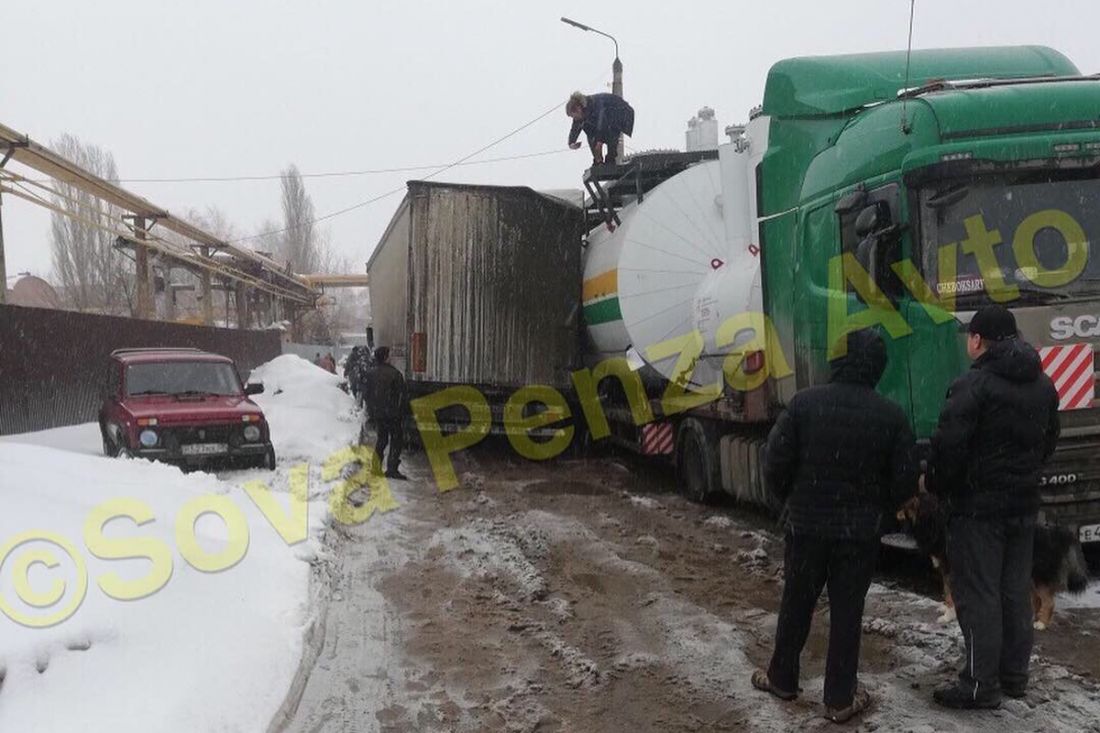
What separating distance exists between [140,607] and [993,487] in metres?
4.45

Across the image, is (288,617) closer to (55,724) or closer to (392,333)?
(55,724)

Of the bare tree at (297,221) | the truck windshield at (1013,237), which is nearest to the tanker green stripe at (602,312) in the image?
the truck windshield at (1013,237)

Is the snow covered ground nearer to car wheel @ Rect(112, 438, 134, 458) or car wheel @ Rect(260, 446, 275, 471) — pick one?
car wheel @ Rect(112, 438, 134, 458)

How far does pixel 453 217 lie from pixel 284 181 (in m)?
63.0

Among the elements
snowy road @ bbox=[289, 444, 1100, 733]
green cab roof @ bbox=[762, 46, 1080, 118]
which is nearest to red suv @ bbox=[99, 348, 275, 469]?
snowy road @ bbox=[289, 444, 1100, 733]

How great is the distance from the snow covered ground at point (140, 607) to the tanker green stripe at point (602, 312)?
17.0ft

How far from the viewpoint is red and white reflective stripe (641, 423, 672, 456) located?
11.8 m

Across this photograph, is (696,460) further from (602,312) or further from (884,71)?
(884,71)

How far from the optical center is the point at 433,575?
749cm

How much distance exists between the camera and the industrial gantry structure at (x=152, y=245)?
1895cm

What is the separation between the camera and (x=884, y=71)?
780 cm

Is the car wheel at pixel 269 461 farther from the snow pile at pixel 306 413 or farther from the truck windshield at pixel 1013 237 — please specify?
the truck windshield at pixel 1013 237

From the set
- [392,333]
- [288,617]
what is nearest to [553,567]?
[288,617]

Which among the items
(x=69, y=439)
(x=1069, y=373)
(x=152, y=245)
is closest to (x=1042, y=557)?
(x=1069, y=373)
